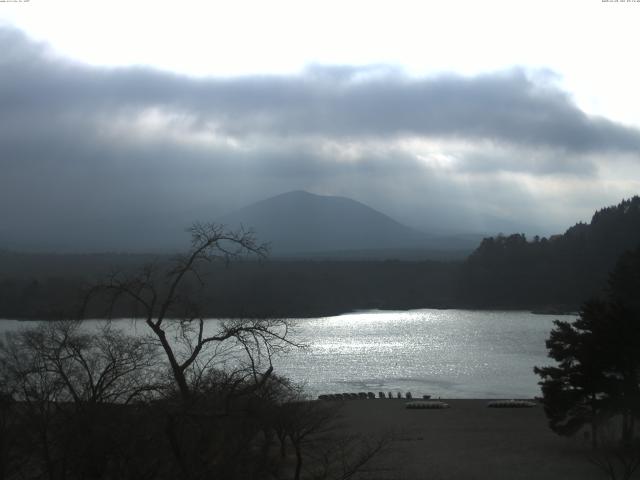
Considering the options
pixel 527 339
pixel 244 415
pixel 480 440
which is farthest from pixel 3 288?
pixel 244 415

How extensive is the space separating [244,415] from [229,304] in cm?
3673

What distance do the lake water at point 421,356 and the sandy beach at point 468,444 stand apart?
10.2ft

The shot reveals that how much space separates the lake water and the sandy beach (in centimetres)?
310

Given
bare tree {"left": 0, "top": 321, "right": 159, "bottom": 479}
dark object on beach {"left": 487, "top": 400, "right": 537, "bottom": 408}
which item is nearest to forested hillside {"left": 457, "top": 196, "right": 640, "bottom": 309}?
dark object on beach {"left": 487, "top": 400, "right": 537, "bottom": 408}

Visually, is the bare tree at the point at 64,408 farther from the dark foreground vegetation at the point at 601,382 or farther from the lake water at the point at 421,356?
the lake water at the point at 421,356

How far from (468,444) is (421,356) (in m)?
19.5

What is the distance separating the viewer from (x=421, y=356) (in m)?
35.7

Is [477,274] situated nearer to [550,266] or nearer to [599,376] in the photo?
[550,266]

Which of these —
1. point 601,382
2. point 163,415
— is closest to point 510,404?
point 601,382

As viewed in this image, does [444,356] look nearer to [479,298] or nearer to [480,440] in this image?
[480,440]

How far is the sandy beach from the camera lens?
43.3 ft

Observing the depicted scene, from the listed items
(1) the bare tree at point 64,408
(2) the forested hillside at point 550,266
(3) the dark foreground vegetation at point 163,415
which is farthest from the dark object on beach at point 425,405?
(2) the forested hillside at point 550,266

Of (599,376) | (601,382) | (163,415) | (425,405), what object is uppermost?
(163,415)

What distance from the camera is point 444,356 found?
118 feet
